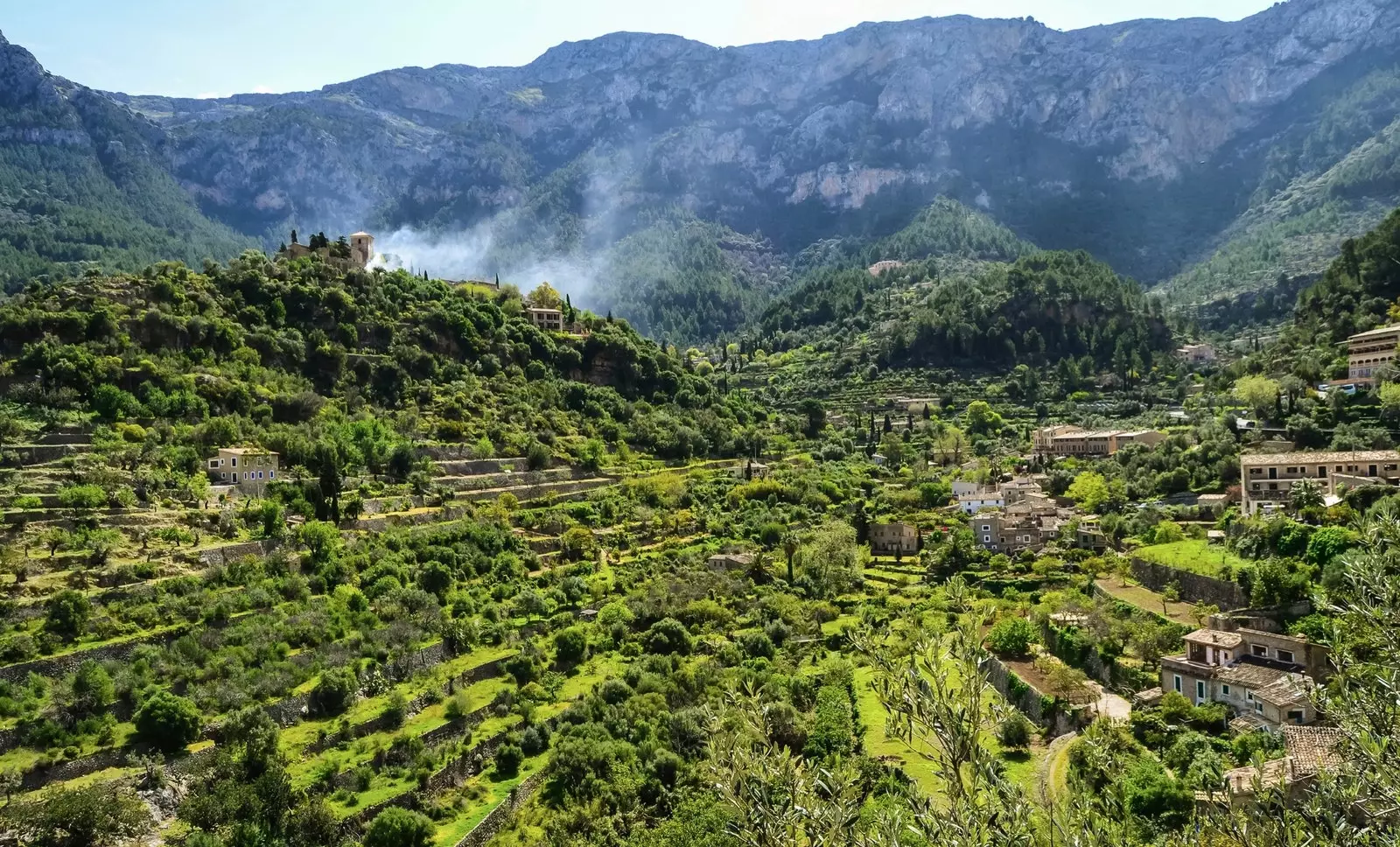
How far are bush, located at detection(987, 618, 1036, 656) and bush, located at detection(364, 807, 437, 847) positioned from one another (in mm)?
19600

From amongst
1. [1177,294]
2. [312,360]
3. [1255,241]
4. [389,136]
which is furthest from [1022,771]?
[389,136]

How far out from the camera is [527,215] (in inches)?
7126

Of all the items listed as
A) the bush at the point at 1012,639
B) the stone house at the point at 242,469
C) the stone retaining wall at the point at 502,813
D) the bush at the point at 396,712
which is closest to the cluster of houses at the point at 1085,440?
the bush at the point at 1012,639

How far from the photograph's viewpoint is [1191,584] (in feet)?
114

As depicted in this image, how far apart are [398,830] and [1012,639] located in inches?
825

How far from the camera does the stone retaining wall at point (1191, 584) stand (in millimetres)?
32812

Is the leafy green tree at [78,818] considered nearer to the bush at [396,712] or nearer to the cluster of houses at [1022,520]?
the bush at [396,712]

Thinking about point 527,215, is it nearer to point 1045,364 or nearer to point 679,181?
point 679,181

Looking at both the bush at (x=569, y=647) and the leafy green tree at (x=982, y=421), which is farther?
the leafy green tree at (x=982, y=421)

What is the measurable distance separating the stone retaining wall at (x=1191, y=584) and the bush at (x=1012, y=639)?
226 inches

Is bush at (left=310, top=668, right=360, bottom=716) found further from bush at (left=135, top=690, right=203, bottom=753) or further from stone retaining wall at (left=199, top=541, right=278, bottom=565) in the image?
stone retaining wall at (left=199, top=541, right=278, bottom=565)

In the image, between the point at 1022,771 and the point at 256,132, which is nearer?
the point at 1022,771

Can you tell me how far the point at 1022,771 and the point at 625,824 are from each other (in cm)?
1045

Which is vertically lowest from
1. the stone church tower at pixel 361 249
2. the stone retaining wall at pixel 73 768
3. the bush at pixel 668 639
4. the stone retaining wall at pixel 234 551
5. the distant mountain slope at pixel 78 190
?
the bush at pixel 668 639
